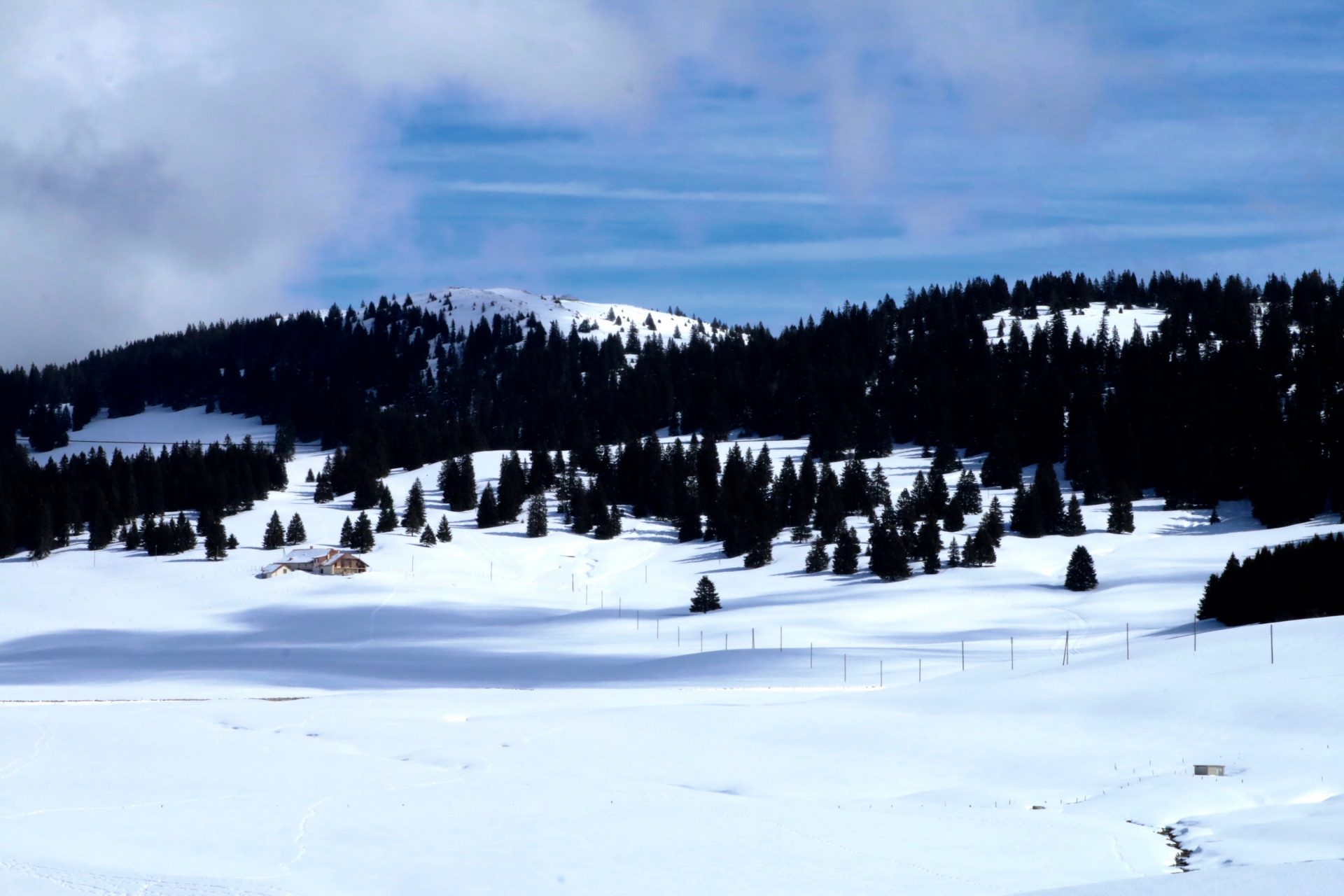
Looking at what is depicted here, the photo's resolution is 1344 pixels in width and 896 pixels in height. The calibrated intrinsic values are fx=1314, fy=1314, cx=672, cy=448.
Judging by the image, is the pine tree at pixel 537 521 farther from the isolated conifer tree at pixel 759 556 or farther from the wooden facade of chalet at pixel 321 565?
the isolated conifer tree at pixel 759 556

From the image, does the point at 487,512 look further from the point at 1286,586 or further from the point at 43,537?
the point at 1286,586

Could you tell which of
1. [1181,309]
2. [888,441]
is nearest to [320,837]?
[888,441]

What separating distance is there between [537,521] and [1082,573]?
177ft

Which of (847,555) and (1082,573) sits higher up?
(847,555)

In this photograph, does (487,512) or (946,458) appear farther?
(946,458)

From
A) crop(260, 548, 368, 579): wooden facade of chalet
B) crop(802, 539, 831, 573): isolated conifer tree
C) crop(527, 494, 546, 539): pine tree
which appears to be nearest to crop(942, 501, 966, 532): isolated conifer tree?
crop(802, 539, 831, 573): isolated conifer tree

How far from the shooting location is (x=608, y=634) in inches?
3162

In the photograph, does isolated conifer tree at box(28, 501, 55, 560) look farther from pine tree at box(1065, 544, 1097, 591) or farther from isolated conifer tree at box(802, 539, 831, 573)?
pine tree at box(1065, 544, 1097, 591)

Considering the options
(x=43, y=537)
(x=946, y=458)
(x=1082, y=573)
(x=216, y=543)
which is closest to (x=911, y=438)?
(x=946, y=458)

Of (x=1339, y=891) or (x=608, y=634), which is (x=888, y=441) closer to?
(x=608, y=634)

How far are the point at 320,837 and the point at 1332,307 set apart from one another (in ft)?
530

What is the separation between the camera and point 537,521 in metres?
121

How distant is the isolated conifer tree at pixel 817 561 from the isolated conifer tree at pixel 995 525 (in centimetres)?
1189

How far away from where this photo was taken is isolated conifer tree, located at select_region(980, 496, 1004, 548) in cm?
9906
